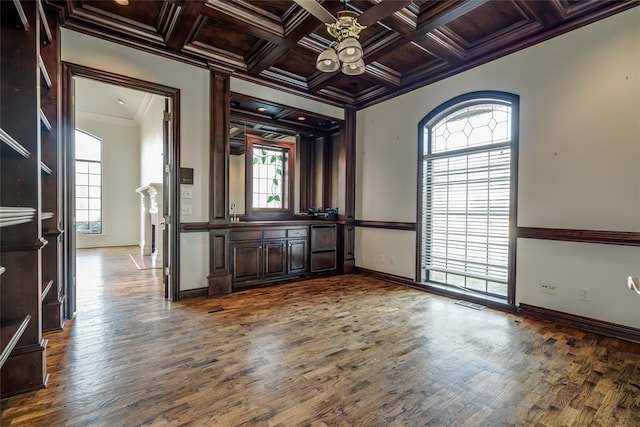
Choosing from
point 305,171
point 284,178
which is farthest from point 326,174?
point 284,178

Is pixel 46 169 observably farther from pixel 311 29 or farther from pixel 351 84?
pixel 351 84

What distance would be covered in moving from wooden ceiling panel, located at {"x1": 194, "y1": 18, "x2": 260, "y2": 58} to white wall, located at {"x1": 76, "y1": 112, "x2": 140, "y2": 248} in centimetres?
659

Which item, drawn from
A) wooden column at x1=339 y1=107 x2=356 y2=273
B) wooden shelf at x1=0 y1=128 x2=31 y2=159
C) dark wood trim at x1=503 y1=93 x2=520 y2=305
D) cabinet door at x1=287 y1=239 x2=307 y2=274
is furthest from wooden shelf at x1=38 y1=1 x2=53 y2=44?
dark wood trim at x1=503 y1=93 x2=520 y2=305

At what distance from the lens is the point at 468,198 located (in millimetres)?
3984

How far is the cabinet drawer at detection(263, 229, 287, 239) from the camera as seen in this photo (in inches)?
177

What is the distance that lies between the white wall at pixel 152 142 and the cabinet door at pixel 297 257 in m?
3.34

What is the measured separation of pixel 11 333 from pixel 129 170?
8303mm

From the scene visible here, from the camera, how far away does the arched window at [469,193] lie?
361 centimetres

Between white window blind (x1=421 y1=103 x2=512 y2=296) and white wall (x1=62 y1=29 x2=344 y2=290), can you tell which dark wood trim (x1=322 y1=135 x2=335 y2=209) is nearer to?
white window blind (x1=421 y1=103 x2=512 y2=296)

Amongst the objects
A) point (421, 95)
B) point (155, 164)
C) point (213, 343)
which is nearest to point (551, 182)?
point (421, 95)

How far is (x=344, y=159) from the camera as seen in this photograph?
209 inches

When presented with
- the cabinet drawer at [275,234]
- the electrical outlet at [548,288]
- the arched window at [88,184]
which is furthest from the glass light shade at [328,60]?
the arched window at [88,184]

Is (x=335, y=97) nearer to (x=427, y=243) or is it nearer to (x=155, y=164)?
(x=427, y=243)

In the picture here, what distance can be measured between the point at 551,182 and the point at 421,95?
2103 mm
